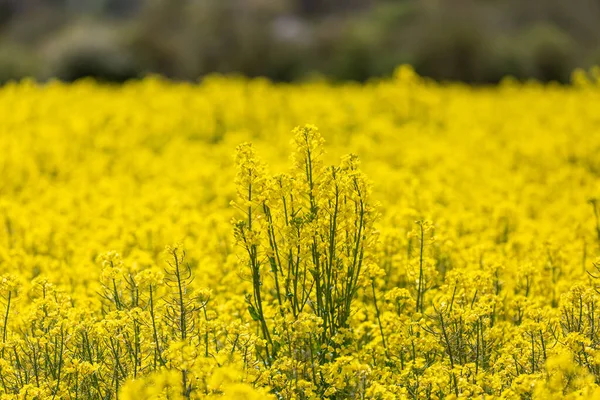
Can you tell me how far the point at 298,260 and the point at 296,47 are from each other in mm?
25126

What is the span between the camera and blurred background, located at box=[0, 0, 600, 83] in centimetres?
2414

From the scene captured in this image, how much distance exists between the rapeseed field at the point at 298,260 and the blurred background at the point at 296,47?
11.6 metres

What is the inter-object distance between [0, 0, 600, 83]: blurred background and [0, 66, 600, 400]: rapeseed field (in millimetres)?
11613

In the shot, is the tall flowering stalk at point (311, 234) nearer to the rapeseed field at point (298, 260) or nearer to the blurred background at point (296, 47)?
the rapeseed field at point (298, 260)

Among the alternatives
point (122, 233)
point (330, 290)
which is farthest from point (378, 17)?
point (330, 290)

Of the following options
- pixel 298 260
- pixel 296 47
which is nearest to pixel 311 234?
pixel 298 260

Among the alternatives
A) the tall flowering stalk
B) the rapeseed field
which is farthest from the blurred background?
the tall flowering stalk

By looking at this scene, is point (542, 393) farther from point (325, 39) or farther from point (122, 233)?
point (325, 39)

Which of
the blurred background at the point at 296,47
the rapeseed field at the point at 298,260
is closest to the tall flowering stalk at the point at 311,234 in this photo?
the rapeseed field at the point at 298,260

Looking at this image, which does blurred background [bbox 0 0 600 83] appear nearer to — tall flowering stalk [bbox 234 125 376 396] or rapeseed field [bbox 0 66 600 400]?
rapeseed field [bbox 0 66 600 400]

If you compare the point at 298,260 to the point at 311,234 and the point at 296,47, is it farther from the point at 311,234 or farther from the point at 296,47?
the point at 296,47

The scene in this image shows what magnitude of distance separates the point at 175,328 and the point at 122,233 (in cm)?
297

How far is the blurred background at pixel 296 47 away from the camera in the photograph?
24.1 meters

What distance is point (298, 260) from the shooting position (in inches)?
191
